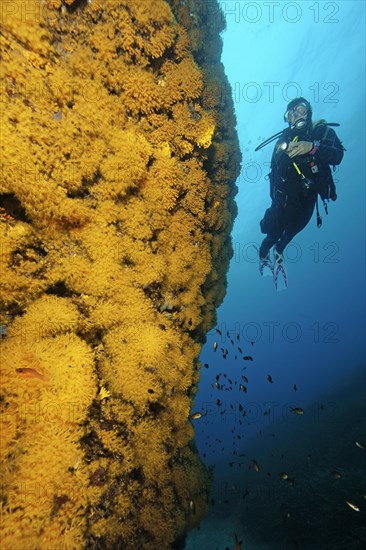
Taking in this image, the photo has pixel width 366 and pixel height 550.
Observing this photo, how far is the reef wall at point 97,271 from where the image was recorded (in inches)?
90.5

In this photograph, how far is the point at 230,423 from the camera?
57.3 m

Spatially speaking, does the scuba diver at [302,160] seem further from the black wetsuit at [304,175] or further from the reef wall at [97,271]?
the reef wall at [97,271]

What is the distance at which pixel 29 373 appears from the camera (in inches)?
90.0

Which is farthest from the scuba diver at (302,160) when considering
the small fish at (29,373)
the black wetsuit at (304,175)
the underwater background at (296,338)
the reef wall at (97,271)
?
the small fish at (29,373)

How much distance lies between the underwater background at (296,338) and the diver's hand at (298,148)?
4394 millimetres

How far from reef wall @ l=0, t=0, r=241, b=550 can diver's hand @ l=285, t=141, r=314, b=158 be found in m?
3.86

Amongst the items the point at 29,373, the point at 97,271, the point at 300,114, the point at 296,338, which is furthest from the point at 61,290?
the point at 296,338

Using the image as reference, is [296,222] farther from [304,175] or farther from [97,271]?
[97,271]

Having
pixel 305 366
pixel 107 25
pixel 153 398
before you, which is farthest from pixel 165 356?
pixel 305 366

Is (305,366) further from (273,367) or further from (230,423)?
(230,423)

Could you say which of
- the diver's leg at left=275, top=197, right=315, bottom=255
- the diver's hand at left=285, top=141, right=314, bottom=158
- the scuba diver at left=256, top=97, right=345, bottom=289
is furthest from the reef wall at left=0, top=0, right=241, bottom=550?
the diver's leg at left=275, top=197, right=315, bottom=255

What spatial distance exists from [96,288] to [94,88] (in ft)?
6.12

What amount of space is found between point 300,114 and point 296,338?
98106 mm

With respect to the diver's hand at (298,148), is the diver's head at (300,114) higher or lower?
higher
